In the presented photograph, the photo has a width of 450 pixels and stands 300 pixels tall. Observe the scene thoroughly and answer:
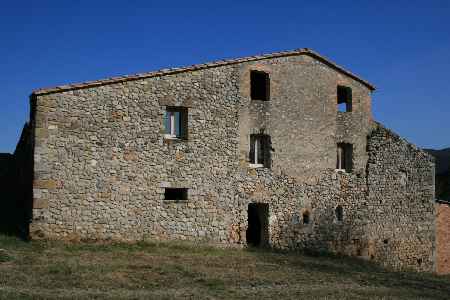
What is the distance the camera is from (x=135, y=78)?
15.0 metres

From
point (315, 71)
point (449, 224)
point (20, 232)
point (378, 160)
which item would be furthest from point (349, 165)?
point (20, 232)

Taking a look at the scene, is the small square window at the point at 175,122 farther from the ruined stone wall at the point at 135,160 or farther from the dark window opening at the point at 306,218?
the dark window opening at the point at 306,218

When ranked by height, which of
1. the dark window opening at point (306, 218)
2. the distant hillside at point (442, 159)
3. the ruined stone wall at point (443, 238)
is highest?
the distant hillside at point (442, 159)

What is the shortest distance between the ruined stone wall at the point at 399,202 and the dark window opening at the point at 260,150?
4.70m

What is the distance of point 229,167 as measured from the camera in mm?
16500

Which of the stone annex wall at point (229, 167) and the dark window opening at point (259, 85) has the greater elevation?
the dark window opening at point (259, 85)

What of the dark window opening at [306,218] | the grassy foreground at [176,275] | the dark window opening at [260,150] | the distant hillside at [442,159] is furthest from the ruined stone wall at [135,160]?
the distant hillside at [442,159]

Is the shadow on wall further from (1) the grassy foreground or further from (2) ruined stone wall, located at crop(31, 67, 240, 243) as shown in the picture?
(1) the grassy foreground

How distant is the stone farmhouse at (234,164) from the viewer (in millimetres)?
14180

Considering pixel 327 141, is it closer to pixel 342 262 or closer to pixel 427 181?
pixel 342 262

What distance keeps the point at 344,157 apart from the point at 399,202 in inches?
123

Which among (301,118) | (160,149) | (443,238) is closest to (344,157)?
(301,118)

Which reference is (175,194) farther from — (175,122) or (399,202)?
(399,202)

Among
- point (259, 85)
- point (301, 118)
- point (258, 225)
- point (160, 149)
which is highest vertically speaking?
point (259, 85)
